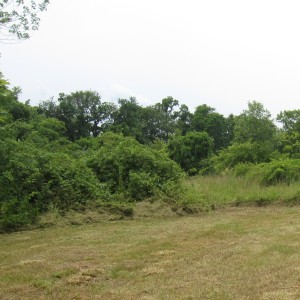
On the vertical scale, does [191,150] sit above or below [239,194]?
above

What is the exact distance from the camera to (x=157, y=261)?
7.51 meters

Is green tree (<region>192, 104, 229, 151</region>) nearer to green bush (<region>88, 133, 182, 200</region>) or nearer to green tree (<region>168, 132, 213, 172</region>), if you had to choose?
green tree (<region>168, 132, 213, 172</region>)

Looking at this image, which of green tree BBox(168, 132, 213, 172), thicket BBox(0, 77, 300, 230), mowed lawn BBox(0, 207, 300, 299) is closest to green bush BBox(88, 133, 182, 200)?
thicket BBox(0, 77, 300, 230)

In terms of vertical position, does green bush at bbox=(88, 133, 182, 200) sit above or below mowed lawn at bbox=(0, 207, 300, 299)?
above

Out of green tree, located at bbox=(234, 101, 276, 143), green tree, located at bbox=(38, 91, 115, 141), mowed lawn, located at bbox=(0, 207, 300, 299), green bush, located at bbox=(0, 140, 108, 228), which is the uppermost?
green tree, located at bbox=(38, 91, 115, 141)

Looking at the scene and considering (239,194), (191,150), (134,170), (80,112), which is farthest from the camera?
(80,112)

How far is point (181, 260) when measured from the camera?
7.43 m

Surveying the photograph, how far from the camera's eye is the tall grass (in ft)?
53.3

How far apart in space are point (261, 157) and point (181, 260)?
75.4 ft

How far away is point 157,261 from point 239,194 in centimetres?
1062

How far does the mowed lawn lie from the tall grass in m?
3.72

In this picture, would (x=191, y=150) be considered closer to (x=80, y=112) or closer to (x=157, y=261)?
(x=80, y=112)

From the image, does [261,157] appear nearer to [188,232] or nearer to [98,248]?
[188,232]

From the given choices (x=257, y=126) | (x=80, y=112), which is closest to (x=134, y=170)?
(x=257, y=126)
